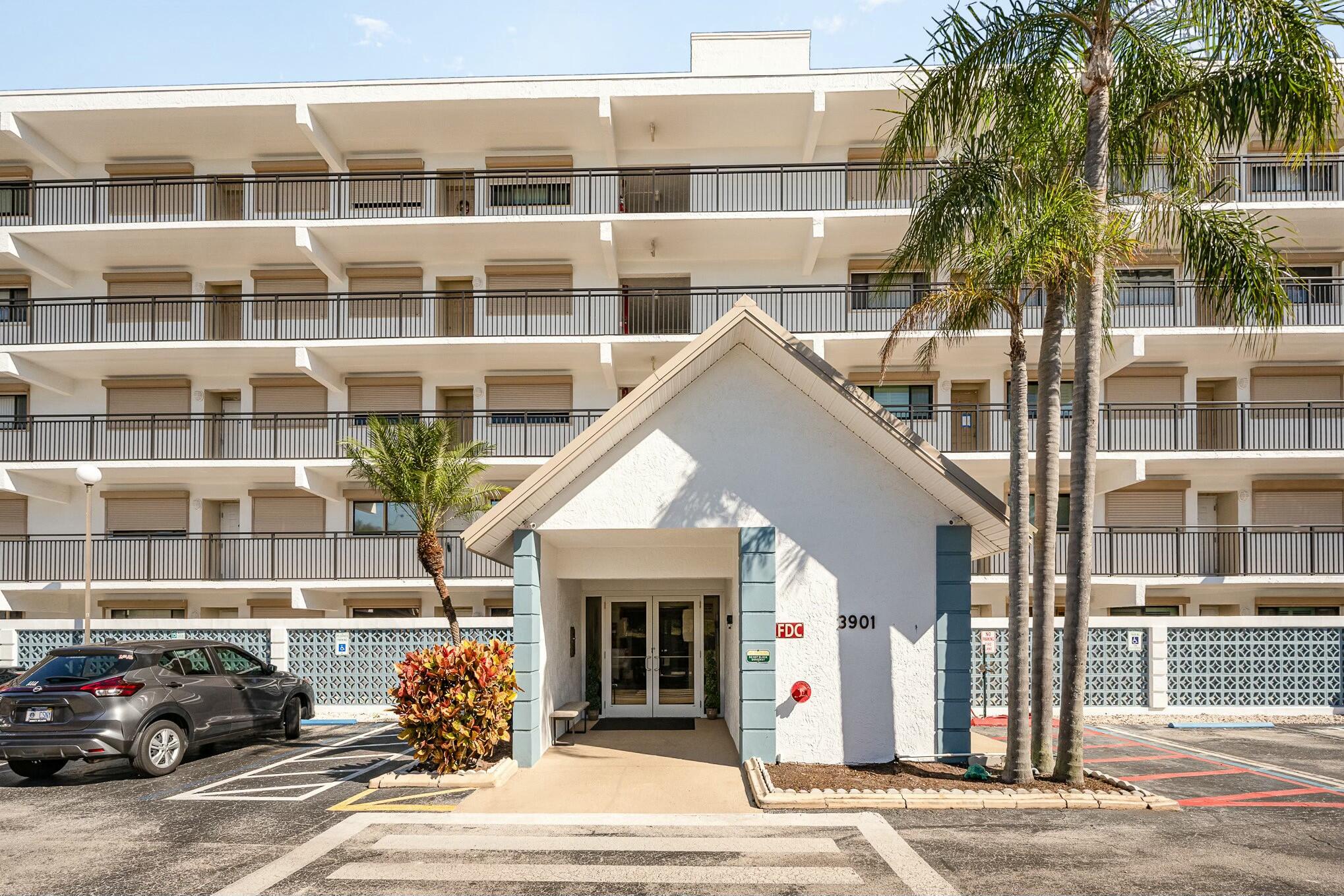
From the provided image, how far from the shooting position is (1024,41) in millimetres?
12320

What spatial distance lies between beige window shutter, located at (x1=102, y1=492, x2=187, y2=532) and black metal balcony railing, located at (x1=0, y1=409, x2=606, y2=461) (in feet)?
4.63

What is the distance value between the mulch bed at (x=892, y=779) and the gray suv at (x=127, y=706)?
28.1 ft

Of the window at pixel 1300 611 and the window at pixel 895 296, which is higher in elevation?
the window at pixel 895 296

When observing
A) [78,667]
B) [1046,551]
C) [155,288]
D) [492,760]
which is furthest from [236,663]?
[155,288]

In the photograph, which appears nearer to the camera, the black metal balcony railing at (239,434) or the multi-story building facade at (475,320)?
the multi-story building facade at (475,320)

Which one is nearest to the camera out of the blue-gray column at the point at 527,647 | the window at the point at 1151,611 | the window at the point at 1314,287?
the blue-gray column at the point at 527,647

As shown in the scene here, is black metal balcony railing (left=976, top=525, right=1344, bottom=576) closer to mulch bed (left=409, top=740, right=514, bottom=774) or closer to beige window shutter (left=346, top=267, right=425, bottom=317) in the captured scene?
mulch bed (left=409, top=740, right=514, bottom=774)

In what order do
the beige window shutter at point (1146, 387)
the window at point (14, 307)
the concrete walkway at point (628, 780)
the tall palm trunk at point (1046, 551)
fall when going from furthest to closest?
1. the window at point (14, 307)
2. the beige window shutter at point (1146, 387)
3. the tall palm trunk at point (1046, 551)
4. the concrete walkway at point (628, 780)

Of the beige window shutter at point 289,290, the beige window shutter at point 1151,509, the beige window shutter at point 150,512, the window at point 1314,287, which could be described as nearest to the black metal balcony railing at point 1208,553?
the beige window shutter at point 1151,509

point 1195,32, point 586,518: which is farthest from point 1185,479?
point 586,518

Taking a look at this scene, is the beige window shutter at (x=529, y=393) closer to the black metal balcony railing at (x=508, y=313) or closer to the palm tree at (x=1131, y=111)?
the black metal balcony railing at (x=508, y=313)

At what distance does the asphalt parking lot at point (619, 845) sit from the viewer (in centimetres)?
822

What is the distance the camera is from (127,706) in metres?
12.7

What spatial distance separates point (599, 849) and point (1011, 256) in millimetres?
8320
